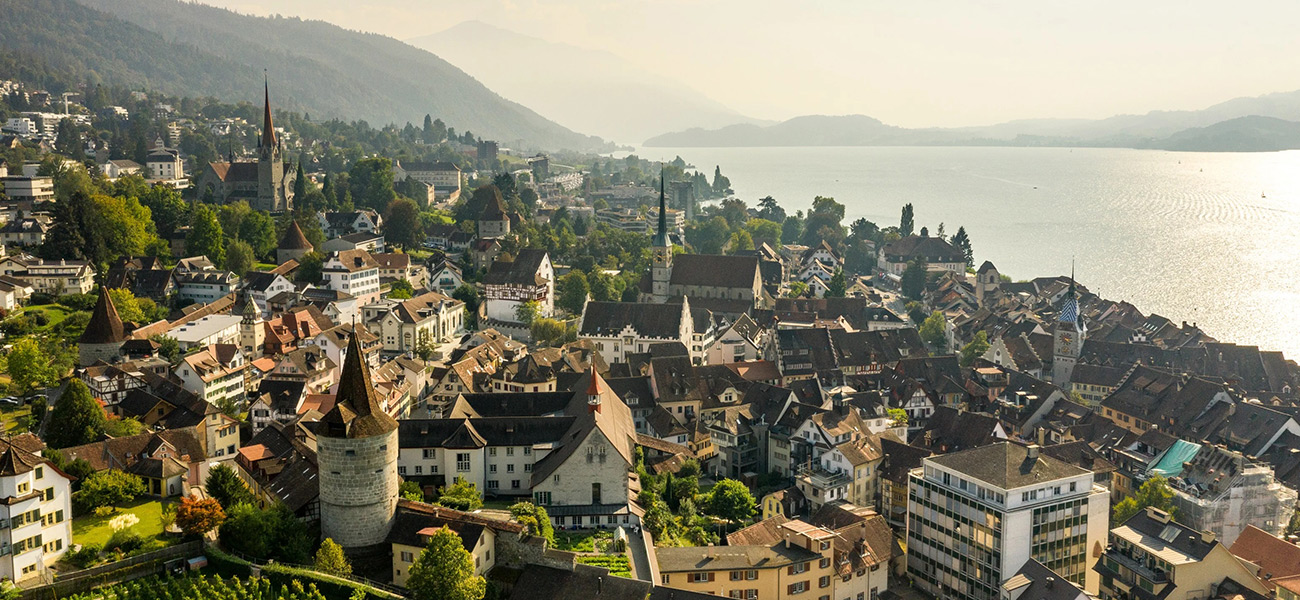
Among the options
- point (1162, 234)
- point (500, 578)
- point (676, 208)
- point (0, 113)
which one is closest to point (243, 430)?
point (500, 578)

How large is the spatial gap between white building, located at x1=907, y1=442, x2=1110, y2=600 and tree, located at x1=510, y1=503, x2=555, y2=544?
40.8ft

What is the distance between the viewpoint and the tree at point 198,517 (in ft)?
91.4

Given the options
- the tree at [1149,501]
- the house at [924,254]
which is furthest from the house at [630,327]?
the house at [924,254]

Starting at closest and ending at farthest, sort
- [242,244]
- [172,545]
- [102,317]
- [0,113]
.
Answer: [172,545], [102,317], [242,244], [0,113]

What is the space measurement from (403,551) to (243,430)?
1643cm

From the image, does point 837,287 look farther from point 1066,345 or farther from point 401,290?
point 401,290

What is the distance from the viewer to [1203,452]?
39969mm

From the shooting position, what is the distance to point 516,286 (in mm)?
64062

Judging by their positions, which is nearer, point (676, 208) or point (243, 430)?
point (243, 430)

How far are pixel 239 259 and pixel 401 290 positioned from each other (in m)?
10.1

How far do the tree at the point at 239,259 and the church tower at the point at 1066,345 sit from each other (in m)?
47.8

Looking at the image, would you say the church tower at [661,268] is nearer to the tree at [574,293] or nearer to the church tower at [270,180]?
the tree at [574,293]

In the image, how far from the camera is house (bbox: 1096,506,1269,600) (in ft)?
99.9

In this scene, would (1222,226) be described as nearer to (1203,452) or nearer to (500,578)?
(1203,452)
